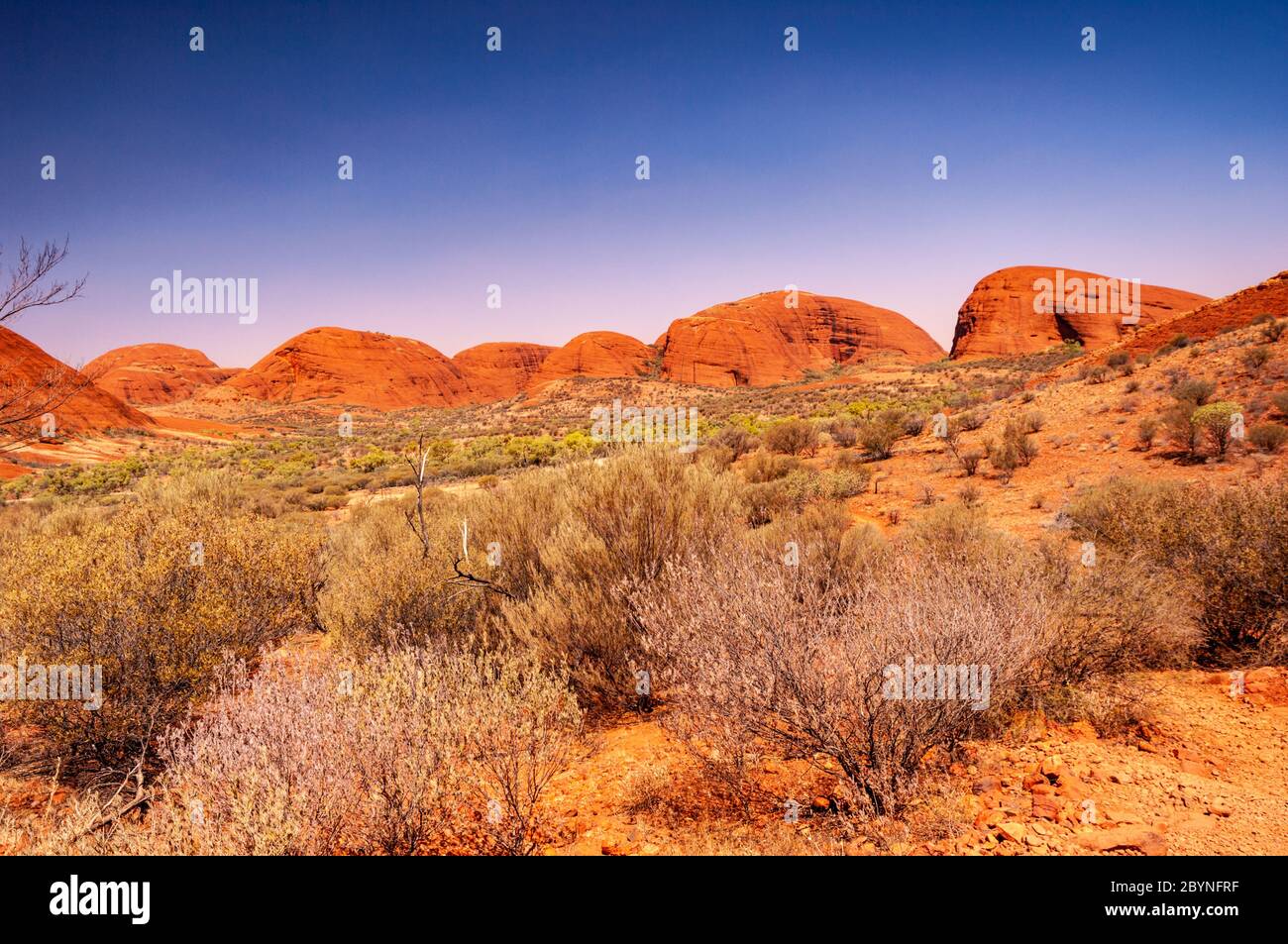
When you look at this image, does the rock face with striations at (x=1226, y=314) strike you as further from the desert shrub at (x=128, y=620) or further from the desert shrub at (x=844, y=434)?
the desert shrub at (x=128, y=620)

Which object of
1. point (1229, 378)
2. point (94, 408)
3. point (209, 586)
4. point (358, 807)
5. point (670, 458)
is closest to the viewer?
point (358, 807)

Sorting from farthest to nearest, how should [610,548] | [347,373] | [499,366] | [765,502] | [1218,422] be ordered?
[499,366] → [347,373] → [1218,422] → [765,502] → [610,548]

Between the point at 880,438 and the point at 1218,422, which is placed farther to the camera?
the point at 880,438

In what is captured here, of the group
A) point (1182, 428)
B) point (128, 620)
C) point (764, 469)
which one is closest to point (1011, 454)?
point (1182, 428)

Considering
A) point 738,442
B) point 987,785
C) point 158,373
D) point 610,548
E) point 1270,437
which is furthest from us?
point 158,373

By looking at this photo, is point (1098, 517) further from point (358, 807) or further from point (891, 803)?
point (358, 807)

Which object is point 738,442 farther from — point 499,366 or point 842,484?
point 499,366

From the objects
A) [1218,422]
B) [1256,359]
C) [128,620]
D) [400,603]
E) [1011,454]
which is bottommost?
[400,603]
